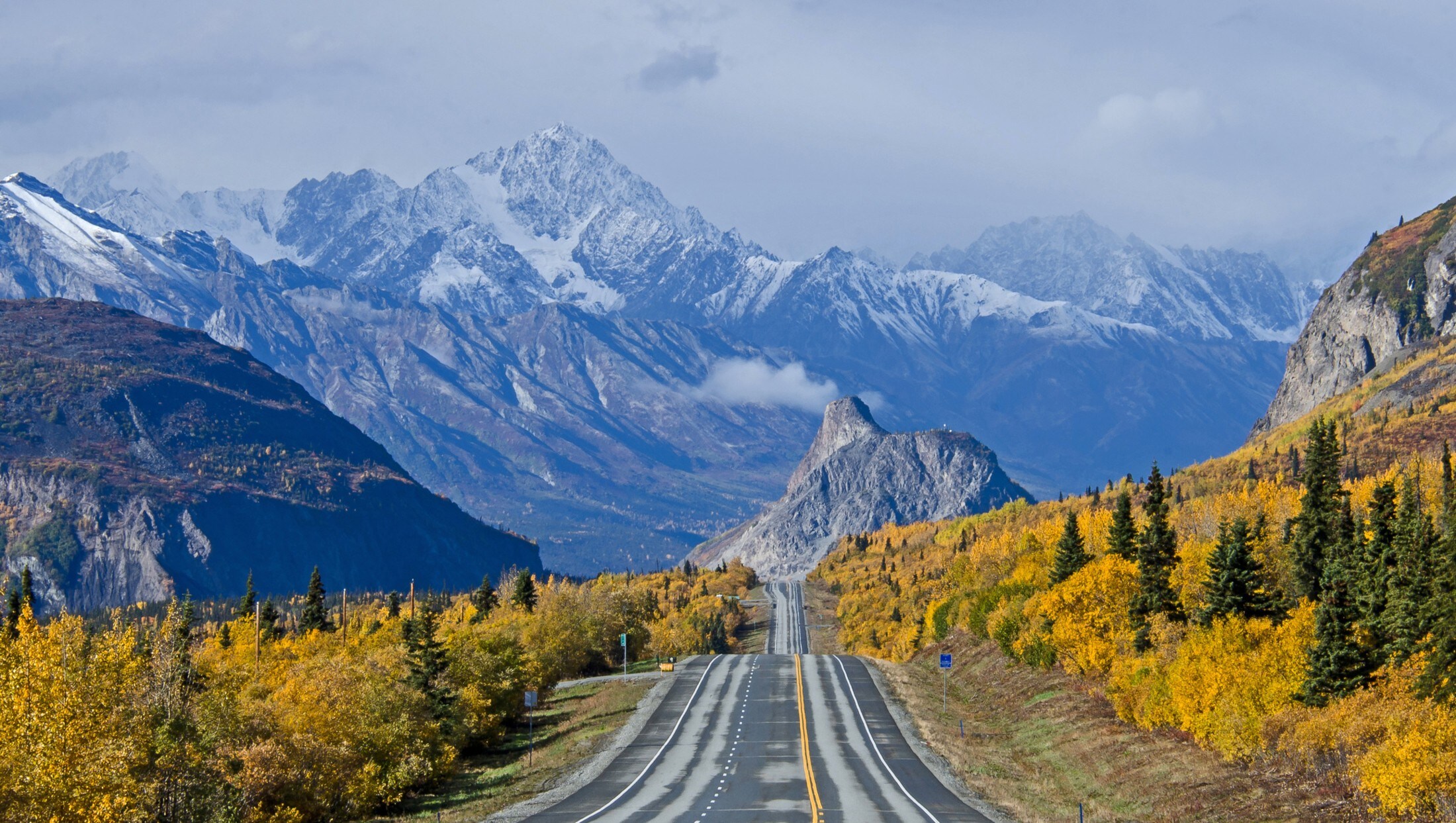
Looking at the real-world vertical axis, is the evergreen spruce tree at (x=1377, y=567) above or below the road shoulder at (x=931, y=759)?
above

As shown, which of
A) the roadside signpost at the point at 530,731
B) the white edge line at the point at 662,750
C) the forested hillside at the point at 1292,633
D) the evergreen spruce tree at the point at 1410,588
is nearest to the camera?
the forested hillside at the point at 1292,633

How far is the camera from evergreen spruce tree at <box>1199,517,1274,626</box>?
3740 inches

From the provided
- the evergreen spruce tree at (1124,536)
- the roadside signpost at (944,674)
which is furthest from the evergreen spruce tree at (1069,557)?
the roadside signpost at (944,674)

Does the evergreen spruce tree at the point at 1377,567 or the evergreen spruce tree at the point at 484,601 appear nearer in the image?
the evergreen spruce tree at the point at 1377,567

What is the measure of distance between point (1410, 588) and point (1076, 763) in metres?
23.9

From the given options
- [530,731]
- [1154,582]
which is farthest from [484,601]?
[1154,582]

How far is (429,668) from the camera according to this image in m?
102

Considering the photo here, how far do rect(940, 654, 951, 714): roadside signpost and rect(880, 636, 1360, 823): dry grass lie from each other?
0.96m

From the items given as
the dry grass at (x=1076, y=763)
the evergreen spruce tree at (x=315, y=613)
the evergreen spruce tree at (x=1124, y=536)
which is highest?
the evergreen spruce tree at (x=1124, y=536)

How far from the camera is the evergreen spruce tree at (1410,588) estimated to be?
7581 cm

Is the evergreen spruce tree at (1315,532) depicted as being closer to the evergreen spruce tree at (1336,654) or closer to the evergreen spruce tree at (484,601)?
the evergreen spruce tree at (1336,654)

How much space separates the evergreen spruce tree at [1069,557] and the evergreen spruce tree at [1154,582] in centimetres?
1697

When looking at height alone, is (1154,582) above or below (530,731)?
above

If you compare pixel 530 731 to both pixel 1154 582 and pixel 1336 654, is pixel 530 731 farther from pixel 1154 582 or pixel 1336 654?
pixel 1336 654
